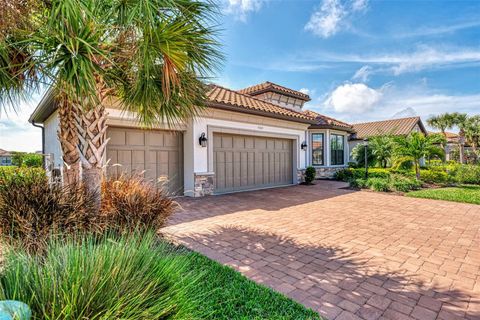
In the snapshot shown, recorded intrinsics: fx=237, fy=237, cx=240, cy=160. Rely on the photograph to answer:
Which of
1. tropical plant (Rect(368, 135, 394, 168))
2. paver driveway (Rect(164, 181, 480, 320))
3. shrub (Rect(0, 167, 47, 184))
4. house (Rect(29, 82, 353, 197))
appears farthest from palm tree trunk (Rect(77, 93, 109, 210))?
tropical plant (Rect(368, 135, 394, 168))

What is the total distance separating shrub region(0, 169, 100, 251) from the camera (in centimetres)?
330

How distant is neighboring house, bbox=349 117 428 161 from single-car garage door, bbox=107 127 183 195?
20.2 m

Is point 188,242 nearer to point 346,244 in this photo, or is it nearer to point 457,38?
point 346,244

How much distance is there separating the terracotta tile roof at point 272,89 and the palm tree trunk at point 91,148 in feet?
45.3

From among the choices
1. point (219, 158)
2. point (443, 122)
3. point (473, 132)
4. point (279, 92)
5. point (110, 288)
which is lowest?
point (110, 288)

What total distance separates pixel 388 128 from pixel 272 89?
1698 centimetres

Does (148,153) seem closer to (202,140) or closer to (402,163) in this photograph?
(202,140)

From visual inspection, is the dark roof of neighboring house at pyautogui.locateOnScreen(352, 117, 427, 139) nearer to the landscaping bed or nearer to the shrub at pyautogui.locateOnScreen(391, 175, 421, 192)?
the landscaping bed

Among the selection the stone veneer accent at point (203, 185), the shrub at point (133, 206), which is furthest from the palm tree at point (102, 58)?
the stone veneer accent at point (203, 185)

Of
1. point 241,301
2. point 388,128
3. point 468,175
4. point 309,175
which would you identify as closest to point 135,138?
point 241,301

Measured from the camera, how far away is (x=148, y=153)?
8.73 meters

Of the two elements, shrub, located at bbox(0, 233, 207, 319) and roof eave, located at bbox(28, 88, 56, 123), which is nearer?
shrub, located at bbox(0, 233, 207, 319)

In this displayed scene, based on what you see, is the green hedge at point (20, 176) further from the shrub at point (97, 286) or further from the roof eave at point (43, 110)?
the roof eave at point (43, 110)

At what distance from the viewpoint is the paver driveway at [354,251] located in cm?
284
